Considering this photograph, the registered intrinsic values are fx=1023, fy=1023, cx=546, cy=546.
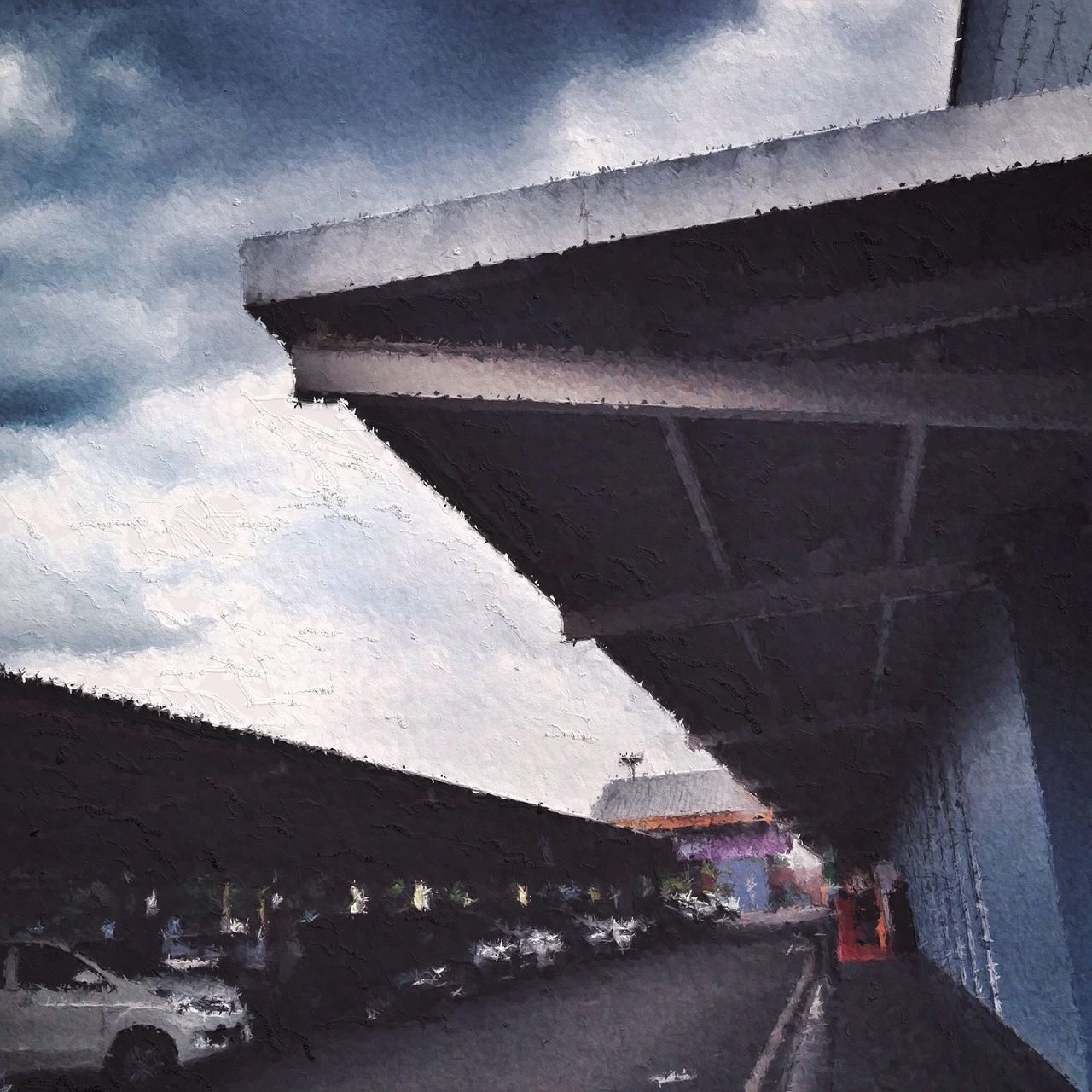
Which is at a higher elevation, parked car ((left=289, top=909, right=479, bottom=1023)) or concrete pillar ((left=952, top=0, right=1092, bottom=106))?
concrete pillar ((left=952, top=0, right=1092, bottom=106))

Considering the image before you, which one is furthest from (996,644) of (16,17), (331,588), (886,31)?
(16,17)

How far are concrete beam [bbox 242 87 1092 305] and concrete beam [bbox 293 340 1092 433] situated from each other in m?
0.51

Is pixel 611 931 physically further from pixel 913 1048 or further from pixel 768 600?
pixel 768 600

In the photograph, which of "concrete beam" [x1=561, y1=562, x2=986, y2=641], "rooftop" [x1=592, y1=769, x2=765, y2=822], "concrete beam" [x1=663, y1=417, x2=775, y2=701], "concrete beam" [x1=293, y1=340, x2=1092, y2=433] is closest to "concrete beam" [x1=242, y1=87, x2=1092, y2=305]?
"concrete beam" [x1=293, y1=340, x2=1092, y2=433]

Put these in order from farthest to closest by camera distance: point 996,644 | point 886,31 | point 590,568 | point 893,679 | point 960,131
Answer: point 893,679 → point 590,568 → point 996,644 → point 886,31 → point 960,131

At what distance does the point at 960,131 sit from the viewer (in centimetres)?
235

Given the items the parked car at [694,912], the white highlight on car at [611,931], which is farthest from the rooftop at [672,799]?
the white highlight on car at [611,931]

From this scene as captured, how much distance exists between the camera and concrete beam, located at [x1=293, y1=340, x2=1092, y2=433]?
126 inches

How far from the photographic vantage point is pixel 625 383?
10.7 feet

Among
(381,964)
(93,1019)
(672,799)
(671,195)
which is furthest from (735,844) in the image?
(671,195)

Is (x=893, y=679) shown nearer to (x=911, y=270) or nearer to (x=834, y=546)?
(x=834, y=546)

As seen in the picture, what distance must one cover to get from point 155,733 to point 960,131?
8572mm

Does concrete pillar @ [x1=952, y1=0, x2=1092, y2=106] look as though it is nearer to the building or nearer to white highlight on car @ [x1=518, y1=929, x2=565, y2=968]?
white highlight on car @ [x1=518, y1=929, x2=565, y2=968]

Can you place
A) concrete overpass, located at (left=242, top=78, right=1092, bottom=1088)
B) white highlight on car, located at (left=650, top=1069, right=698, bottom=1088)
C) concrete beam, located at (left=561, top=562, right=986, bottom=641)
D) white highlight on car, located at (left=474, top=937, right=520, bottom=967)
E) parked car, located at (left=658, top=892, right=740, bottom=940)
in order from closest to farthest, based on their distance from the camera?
concrete overpass, located at (left=242, top=78, right=1092, bottom=1088), concrete beam, located at (left=561, top=562, right=986, bottom=641), white highlight on car, located at (left=650, top=1069, right=698, bottom=1088), white highlight on car, located at (left=474, top=937, right=520, bottom=967), parked car, located at (left=658, top=892, right=740, bottom=940)
